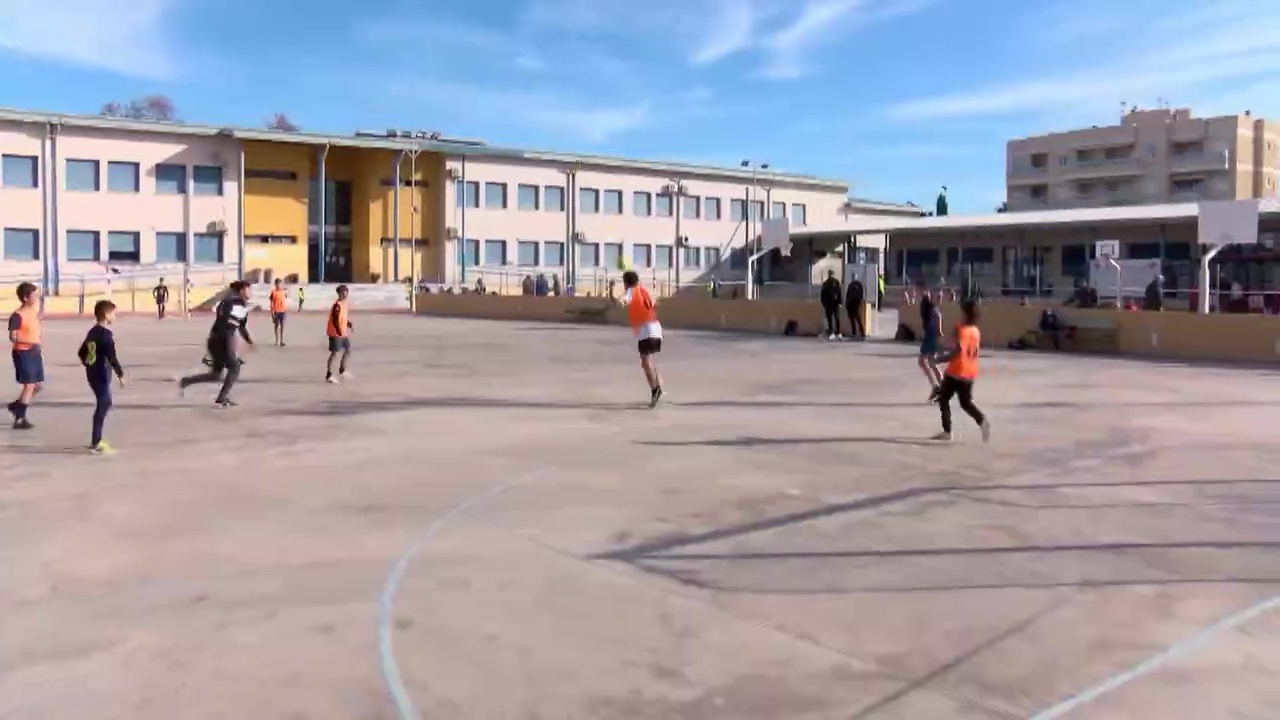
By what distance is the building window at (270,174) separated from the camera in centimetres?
5883

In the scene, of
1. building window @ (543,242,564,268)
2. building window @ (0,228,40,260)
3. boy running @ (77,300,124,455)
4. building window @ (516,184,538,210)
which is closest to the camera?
boy running @ (77,300,124,455)

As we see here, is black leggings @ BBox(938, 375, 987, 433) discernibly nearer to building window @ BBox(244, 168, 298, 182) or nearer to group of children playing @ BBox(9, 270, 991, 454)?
group of children playing @ BBox(9, 270, 991, 454)

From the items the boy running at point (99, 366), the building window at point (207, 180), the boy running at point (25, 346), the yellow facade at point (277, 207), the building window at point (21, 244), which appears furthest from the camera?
the yellow facade at point (277, 207)

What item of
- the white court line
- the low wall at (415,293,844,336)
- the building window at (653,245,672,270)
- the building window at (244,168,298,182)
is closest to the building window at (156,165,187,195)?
the building window at (244,168,298,182)

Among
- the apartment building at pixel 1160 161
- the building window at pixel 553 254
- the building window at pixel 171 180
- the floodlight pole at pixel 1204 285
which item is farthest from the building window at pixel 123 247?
the apartment building at pixel 1160 161

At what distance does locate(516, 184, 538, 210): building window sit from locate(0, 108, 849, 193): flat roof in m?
1.58

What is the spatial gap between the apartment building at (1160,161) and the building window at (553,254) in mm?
46213

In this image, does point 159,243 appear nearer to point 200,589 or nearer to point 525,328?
point 525,328

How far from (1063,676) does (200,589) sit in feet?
14.5

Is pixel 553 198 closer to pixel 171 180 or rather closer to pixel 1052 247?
pixel 171 180

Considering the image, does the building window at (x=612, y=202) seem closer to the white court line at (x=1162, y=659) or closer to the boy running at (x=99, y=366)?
the boy running at (x=99, y=366)

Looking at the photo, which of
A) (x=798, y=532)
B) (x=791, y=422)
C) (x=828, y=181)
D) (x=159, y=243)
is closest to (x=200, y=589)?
(x=798, y=532)

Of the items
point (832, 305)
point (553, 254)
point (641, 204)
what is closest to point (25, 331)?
point (832, 305)

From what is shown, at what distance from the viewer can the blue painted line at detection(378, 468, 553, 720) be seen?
4.52 m
